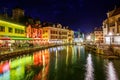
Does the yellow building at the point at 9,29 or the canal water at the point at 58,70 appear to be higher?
the yellow building at the point at 9,29

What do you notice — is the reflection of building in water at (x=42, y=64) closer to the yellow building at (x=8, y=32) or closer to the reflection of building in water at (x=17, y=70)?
the reflection of building in water at (x=17, y=70)

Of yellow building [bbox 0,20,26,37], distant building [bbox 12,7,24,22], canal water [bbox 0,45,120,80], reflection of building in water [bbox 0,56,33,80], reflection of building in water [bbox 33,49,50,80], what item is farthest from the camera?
distant building [bbox 12,7,24,22]

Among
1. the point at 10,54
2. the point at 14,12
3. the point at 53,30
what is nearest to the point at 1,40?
the point at 10,54

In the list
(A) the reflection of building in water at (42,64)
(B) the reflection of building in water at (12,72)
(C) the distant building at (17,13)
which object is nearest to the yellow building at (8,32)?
(A) the reflection of building in water at (42,64)

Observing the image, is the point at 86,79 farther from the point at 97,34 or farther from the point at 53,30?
the point at 97,34

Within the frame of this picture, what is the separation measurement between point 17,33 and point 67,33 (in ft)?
317

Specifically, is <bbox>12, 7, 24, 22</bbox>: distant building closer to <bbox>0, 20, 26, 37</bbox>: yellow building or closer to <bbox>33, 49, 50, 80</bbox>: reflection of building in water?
<bbox>0, 20, 26, 37</bbox>: yellow building

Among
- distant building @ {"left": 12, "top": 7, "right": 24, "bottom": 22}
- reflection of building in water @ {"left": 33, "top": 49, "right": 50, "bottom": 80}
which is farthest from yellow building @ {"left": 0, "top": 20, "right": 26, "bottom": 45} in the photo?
distant building @ {"left": 12, "top": 7, "right": 24, "bottom": 22}

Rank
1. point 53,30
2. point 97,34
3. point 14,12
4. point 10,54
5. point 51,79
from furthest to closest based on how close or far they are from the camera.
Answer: point 97,34 < point 53,30 < point 14,12 < point 10,54 < point 51,79

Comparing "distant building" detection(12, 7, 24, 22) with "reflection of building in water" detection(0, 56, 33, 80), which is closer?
"reflection of building in water" detection(0, 56, 33, 80)

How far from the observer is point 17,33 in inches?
2758

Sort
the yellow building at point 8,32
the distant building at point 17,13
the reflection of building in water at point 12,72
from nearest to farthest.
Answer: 1. the reflection of building in water at point 12,72
2. the yellow building at point 8,32
3. the distant building at point 17,13

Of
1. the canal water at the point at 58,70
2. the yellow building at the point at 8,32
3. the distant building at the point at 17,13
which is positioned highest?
the distant building at the point at 17,13

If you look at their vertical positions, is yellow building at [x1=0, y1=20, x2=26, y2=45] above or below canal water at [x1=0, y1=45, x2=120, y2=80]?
above
